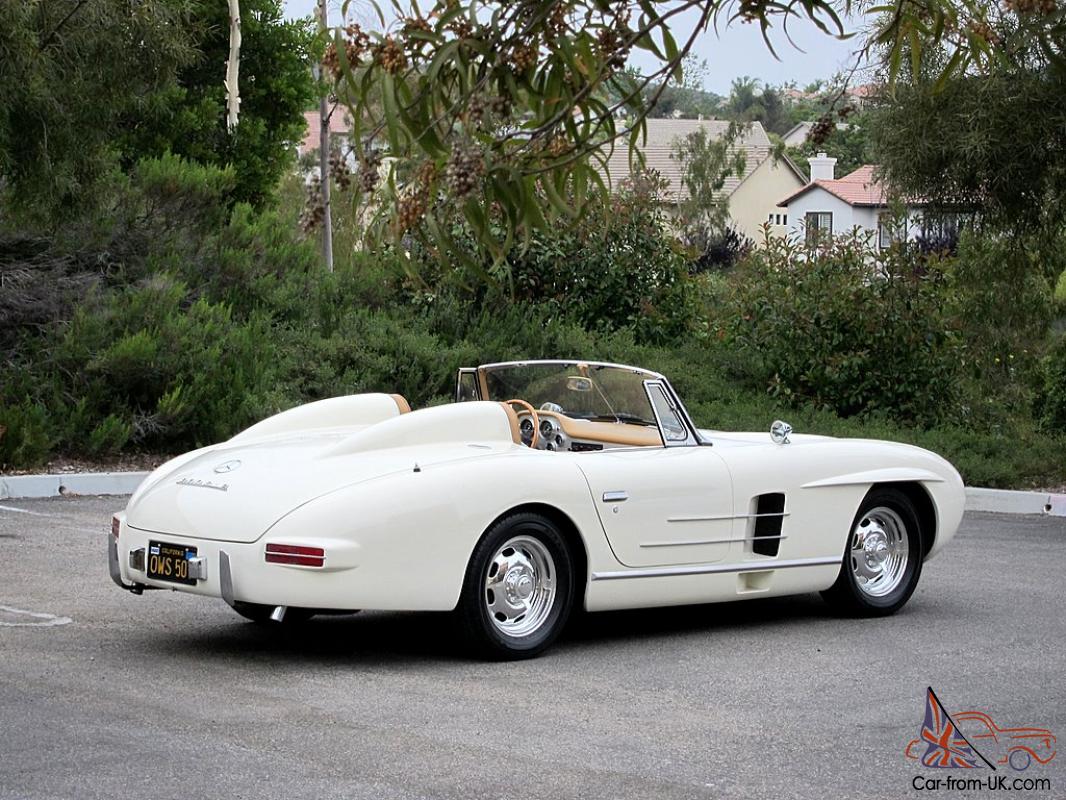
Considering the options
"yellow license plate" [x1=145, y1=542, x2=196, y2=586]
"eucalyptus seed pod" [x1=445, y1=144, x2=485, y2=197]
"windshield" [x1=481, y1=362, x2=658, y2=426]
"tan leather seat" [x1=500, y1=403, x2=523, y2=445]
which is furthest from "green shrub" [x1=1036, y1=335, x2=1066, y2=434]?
"eucalyptus seed pod" [x1=445, y1=144, x2=485, y2=197]

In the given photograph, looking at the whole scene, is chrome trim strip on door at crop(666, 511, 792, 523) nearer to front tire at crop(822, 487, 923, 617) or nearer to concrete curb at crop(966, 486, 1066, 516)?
front tire at crop(822, 487, 923, 617)

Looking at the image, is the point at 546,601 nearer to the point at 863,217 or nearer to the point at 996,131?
the point at 996,131

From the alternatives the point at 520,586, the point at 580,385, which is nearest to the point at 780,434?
the point at 580,385

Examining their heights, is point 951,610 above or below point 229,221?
below

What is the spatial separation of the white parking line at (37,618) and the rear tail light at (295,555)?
164 centimetres

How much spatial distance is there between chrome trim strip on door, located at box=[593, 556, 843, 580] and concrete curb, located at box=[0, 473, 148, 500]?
23.9 ft

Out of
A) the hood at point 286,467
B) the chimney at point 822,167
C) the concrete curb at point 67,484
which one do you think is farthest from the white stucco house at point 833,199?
the hood at point 286,467

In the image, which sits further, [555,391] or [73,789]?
[555,391]

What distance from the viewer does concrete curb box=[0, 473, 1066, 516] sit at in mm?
13008

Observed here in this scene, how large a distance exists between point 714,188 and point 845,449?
4382 cm

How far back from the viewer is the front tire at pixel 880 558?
328 inches

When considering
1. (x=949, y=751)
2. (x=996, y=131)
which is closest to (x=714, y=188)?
(x=996, y=131)

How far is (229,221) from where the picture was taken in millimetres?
19719
